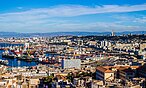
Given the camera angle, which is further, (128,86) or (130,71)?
(130,71)

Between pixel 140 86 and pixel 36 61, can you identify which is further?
pixel 36 61

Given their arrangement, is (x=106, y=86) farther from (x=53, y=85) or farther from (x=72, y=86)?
(x=53, y=85)

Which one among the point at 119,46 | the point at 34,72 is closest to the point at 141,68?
the point at 34,72

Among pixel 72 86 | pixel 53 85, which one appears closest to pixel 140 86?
pixel 72 86

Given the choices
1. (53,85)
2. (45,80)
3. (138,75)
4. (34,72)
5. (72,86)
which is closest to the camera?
(72,86)

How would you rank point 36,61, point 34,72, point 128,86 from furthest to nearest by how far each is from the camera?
point 36,61 → point 34,72 → point 128,86

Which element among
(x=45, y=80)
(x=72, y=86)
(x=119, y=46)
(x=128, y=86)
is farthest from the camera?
(x=119, y=46)

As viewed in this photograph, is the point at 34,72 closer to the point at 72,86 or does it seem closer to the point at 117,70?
the point at 117,70

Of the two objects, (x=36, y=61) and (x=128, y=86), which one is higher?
(x=128, y=86)

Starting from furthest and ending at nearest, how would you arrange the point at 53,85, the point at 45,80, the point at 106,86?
the point at 45,80, the point at 53,85, the point at 106,86
